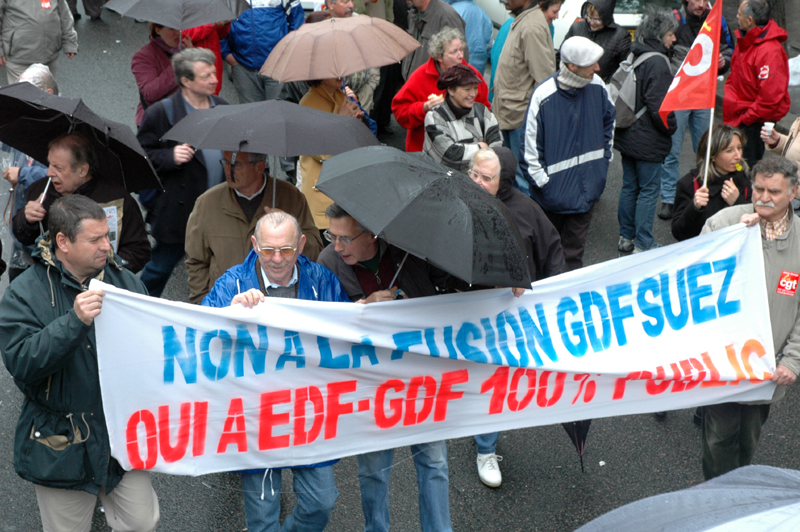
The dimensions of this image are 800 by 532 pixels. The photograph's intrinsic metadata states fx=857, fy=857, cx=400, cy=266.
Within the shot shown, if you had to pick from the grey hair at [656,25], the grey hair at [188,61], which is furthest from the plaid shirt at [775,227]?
the grey hair at [188,61]

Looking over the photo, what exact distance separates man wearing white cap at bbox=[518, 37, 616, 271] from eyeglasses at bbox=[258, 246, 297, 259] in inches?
113

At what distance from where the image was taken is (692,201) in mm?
5105

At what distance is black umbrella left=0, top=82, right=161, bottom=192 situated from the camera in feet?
14.5

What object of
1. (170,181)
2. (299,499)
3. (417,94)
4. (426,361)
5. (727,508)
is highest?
(727,508)

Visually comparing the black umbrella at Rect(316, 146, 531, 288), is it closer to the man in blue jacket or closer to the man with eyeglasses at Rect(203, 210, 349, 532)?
the man with eyeglasses at Rect(203, 210, 349, 532)

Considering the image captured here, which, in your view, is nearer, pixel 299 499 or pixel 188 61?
pixel 299 499

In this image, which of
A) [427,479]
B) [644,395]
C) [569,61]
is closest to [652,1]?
[569,61]

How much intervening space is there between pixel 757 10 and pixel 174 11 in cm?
494

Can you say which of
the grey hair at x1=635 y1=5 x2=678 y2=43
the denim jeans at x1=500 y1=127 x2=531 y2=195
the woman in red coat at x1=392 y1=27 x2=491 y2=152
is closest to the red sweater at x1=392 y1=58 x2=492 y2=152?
the woman in red coat at x1=392 y1=27 x2=491 y2=152

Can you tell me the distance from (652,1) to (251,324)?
28.5ft

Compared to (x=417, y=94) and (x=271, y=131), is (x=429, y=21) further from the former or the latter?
(x=271, y=131)

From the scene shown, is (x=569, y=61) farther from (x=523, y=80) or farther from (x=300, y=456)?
(x=300, y=456)

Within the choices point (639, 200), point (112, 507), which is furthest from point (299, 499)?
point (639, 200)

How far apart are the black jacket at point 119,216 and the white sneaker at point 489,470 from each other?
218cm
